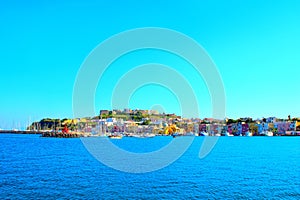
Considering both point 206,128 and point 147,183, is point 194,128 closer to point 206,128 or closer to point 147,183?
point 206,128

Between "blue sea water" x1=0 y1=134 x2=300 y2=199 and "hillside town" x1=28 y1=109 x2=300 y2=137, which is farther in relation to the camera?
"hillside town" x1=28 y1=109 x2=300 y2=137

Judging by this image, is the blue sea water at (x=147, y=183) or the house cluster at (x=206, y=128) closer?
the blue sea water at (x=147, y=183)

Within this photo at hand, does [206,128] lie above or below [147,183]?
above

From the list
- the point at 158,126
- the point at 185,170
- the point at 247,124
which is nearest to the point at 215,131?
the point at 247,124

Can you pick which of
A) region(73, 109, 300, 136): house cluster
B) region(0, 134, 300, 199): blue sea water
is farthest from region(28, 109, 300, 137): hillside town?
region(0, 134, 300, 199): blue sea water

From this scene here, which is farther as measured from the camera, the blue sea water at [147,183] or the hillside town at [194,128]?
the hillside town at [194,128]

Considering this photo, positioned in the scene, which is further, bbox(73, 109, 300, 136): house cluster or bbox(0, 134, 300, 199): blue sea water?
bbox(73, 109, 300, 136): house cluster

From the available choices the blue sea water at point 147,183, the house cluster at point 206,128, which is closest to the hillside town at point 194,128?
the house cluster at point 206,128

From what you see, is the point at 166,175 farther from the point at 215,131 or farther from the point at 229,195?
the point at 215,131

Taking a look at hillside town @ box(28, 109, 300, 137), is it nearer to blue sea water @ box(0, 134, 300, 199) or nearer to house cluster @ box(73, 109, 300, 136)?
house cluster @ box(73, 109, 300, 136)

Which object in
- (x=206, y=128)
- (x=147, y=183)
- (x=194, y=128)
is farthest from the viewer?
(x=194, y=128)

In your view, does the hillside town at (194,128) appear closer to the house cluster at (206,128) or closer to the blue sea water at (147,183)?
the house cluster at (206,128)

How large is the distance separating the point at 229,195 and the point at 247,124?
16138cm

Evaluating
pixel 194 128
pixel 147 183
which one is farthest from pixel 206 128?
pixel 147 183
